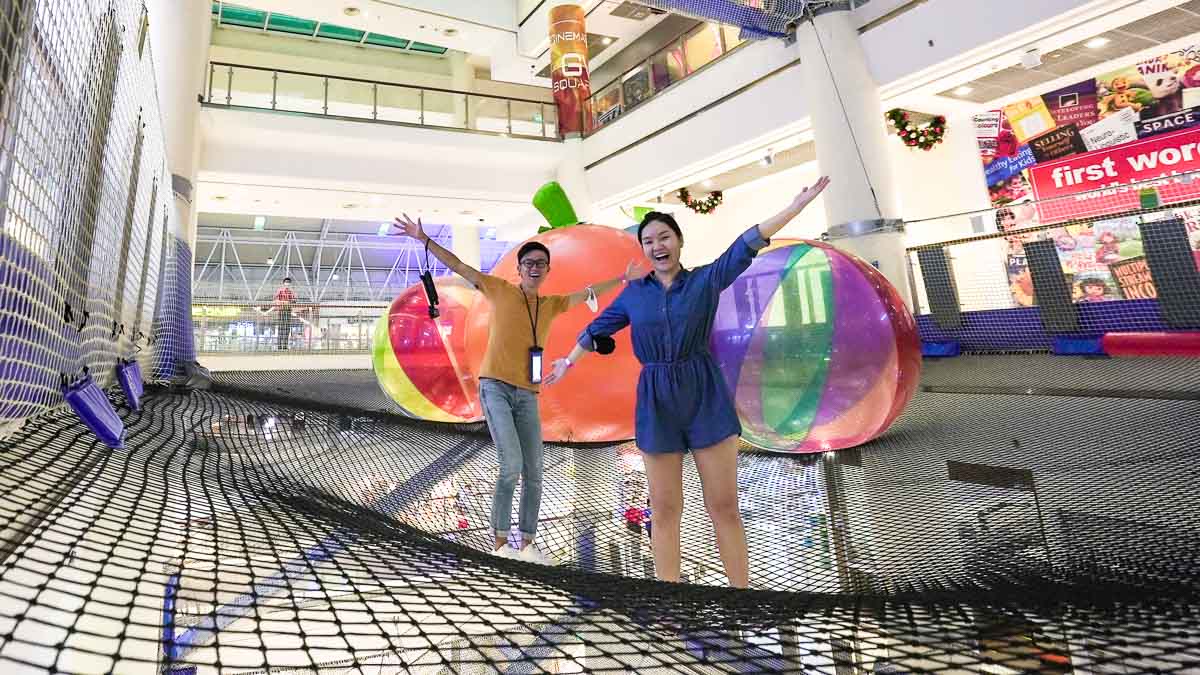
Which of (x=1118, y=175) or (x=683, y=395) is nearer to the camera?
(x=683, y=395)

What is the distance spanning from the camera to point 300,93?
969 centimetres

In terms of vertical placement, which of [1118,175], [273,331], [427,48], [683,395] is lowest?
[683,395]

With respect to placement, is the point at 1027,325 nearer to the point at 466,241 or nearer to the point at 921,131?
the point at 921,131

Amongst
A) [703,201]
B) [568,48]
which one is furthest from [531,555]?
[703,201]

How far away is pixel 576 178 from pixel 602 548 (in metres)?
9.63

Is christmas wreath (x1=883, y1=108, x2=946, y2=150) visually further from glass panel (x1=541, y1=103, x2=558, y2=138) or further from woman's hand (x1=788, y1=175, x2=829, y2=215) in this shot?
woman's hand (x1=788, y1=175, x2=829, y2=215)

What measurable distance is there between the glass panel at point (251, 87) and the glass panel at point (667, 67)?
6.39 m

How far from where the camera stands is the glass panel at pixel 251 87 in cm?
940

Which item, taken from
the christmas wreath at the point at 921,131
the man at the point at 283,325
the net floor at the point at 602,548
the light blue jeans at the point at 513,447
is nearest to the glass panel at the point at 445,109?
the man at the point at 283,325

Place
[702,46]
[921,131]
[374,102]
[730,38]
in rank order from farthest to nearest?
1. [374,102]
2. [702,46]
3. [921,131]
4. [730,38]

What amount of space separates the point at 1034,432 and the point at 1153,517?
144cm

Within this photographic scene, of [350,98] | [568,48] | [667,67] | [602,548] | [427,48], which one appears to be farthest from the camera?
[427,48]

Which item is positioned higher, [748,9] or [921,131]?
[748,9]

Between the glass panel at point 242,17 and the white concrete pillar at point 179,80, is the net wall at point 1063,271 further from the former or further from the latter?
the glass panel at point 242,17
